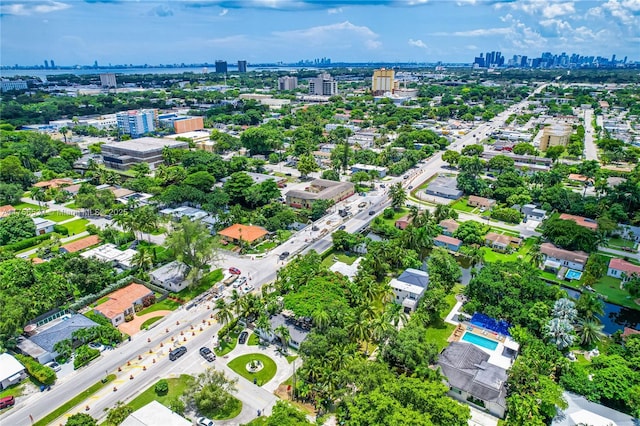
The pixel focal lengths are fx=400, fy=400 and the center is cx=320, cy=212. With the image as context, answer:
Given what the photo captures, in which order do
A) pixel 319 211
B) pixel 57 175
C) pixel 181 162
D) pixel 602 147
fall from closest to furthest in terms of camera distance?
pixel 319 211, pixel 57 175, pixel 181 162, pixel 602 147

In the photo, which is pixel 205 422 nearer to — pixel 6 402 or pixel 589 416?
pixel 6 402

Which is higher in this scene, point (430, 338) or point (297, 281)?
point (297, 281)

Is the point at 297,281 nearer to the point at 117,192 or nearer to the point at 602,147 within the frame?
the point at 117,192

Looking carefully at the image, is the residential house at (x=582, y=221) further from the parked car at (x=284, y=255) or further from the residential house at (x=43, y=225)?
the residential house at (x=43, y=225)

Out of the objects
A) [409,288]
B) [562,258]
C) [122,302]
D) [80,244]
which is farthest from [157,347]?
[562,258]

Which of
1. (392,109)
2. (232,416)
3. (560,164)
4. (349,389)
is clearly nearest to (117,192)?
(232,416)

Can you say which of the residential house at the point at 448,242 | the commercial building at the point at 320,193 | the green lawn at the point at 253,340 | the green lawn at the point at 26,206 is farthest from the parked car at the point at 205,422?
the green lawn at the point at 26,206
